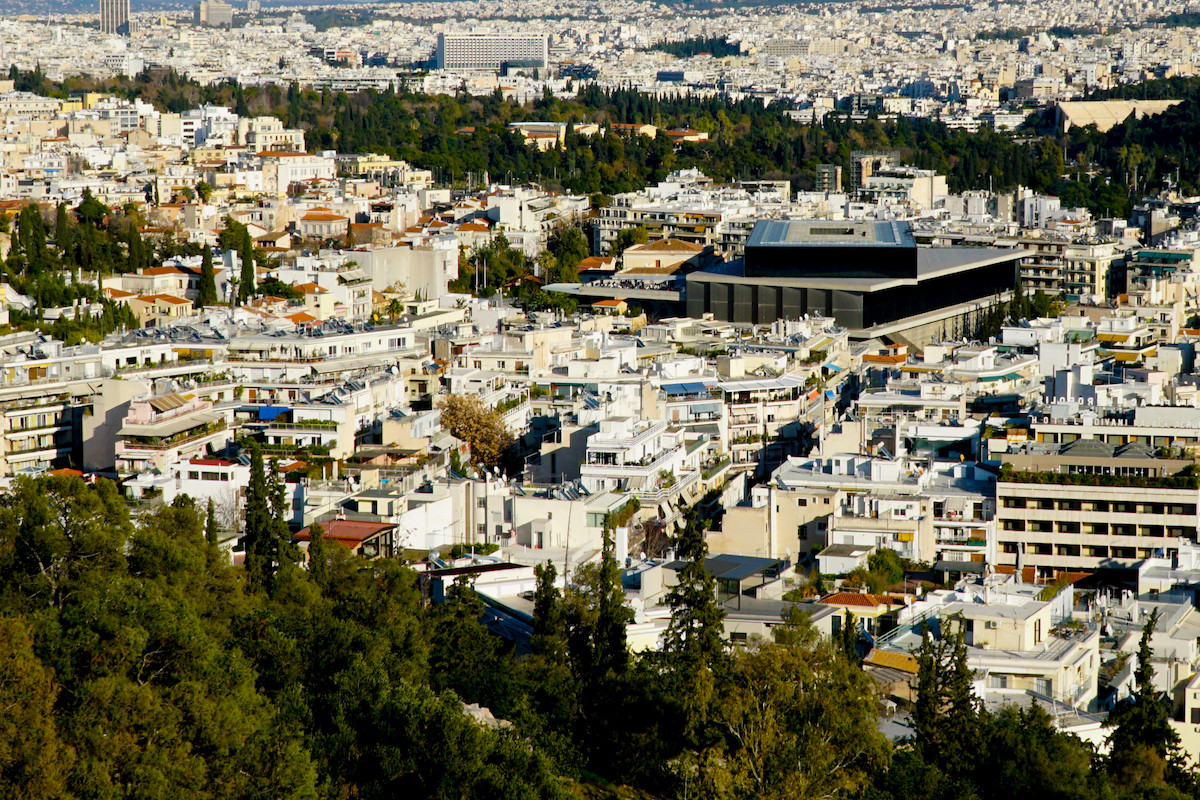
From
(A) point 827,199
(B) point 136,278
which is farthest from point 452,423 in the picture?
(A) point 827,199

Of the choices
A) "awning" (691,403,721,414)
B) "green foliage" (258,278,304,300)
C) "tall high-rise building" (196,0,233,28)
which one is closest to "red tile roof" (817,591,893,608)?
"awning" (691,403,721,414)

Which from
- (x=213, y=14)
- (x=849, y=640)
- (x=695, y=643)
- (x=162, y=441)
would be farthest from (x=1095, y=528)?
(x=213, y=14)

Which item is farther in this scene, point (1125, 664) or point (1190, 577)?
point (1190, 577)

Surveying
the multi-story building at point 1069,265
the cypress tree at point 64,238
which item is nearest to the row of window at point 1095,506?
the multi-story building at point 1069,265

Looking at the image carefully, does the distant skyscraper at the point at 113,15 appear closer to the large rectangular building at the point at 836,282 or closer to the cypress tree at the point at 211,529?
the large rectangular building at the point at 836,282

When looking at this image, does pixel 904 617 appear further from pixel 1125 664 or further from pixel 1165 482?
pixel 1165 482
